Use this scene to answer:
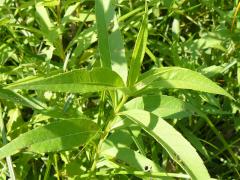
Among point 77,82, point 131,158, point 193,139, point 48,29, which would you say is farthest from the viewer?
point 193,139

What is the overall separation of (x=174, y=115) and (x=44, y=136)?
0.42m

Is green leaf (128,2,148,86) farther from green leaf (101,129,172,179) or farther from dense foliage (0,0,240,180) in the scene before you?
green leaf (101,129,172,179)

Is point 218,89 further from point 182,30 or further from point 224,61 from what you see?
point 182,30

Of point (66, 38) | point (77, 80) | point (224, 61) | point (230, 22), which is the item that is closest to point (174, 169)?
point (224, 61)

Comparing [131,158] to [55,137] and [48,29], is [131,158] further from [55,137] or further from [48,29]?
[48,29]

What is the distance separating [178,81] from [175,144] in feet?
0.47

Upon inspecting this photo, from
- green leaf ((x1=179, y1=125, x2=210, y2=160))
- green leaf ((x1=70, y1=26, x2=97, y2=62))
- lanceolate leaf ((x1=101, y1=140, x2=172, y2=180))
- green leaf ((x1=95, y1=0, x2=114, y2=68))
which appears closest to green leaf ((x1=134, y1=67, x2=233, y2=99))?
green leaf ((x1=95, y1=0, x2=114, y2=68))

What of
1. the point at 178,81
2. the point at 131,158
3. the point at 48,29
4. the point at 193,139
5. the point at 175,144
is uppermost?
the point at 48,29

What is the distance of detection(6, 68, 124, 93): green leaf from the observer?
2.73 feet

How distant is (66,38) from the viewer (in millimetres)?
2012

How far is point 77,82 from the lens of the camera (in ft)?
2.96

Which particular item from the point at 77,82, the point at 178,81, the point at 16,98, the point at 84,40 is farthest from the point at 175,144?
the point at 84,40

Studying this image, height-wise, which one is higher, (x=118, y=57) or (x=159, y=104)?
(x=118, y=57)

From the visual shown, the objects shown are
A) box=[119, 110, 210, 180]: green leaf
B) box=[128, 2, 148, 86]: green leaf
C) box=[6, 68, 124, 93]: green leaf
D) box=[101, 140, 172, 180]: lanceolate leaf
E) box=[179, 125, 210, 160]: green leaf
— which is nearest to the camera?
box=[6, 68, 124, 93]: green leaf
